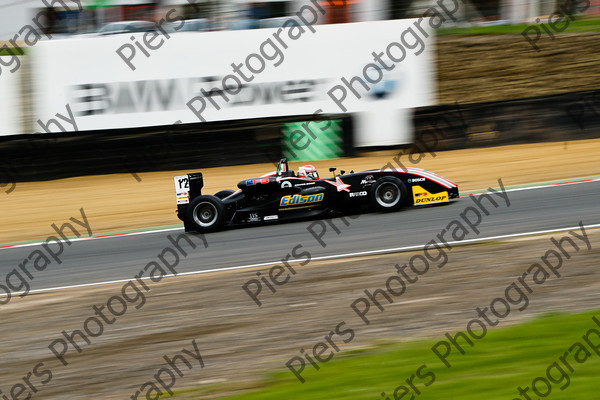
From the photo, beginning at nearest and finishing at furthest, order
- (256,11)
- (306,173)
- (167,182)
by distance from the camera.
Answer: (306,173) → (167,182) → (256,11)

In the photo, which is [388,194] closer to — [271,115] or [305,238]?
[305,238]

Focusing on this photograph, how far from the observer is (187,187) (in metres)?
11.1

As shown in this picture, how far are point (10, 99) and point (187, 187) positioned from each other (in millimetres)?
8004

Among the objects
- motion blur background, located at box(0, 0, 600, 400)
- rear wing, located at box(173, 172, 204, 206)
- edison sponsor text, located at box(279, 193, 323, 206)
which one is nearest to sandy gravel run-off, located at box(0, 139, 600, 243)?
motion blur background, located at box(0, 0, 600, 400)

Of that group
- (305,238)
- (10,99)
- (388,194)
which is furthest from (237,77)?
(305,238)

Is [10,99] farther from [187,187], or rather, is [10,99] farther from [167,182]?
[187,187]

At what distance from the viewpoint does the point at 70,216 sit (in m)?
14.1

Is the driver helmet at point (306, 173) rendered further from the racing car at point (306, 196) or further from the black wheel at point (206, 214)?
the black wheel at point (206, 214)

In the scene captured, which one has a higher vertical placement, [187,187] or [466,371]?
[187,187]

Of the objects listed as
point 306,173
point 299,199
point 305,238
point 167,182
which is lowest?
point 305,238

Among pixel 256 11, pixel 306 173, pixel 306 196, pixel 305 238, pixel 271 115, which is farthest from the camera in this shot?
pixel 256 11

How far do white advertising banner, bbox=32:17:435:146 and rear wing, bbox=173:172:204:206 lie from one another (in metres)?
6.24

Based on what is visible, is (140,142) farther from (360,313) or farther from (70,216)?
(360,313)

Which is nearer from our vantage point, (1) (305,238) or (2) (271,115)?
(1) (305,238)
